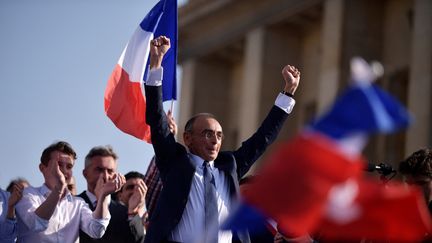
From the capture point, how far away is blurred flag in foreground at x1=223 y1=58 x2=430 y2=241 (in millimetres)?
3469

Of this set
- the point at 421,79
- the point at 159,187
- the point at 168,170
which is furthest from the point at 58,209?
the point at 421,79

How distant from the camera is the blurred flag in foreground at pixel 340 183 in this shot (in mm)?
3469

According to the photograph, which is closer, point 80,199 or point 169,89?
point 80,199

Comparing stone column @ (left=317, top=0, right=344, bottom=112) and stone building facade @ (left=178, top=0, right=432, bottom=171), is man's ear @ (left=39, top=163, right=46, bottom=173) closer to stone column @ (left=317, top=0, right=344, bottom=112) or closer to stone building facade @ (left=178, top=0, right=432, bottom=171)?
stone building facade @ (left=178, top=0, right=432, bottom=171)

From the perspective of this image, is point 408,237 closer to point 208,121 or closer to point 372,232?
point 372,232

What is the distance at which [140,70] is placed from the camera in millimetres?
8969

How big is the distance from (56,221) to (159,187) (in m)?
1.31

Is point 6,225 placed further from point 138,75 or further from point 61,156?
point 138,75

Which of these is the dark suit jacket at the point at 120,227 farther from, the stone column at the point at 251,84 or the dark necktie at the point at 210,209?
the stone column at the point at 251,84

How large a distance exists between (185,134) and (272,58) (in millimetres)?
20378

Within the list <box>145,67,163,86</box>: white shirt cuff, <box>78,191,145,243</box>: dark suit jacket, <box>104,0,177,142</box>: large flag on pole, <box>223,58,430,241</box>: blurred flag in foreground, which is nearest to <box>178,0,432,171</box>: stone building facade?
<box>104,0,177,142</box>: large flag on pole

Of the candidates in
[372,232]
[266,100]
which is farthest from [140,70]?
[266,100]

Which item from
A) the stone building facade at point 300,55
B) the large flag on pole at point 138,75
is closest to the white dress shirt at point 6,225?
the large flag on pole at point 138,75

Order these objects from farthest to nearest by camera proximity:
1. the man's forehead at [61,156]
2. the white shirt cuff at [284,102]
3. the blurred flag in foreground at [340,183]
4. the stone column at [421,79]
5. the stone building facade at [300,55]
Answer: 1. the stone building facade at [300,55]
2. the stone column at [421,79]
3. the man's forehead at [61,156]
4. the white shirt cuff at [284,102]
5. the blurred flag in foreground at [340,183]
